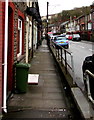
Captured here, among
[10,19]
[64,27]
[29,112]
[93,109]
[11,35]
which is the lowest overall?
[29,112]

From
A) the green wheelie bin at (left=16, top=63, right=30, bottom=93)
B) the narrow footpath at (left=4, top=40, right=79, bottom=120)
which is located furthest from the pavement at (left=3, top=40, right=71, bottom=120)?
the green wheelie bin at (left=16, top=63, right=30, bottom=93)

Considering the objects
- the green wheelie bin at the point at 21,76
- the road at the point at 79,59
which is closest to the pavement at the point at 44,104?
the green wheelie bin at the point at 21,76

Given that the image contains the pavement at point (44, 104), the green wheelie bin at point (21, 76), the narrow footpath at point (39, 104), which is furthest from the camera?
the green wheelie bin at point (21, 76)

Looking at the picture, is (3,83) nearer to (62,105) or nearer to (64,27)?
(62,105)

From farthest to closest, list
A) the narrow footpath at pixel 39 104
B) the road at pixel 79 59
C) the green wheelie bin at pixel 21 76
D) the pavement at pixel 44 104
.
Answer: the road at pixel 79 59 → the green wheelie bin at pixel 21 76 → the narrow footpath at pixel 39 104 → the pavement at pixel 44 104

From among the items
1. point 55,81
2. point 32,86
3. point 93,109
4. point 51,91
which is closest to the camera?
point 93,109

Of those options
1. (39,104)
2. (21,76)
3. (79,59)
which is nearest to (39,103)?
(39,104)

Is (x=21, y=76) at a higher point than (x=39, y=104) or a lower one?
higher

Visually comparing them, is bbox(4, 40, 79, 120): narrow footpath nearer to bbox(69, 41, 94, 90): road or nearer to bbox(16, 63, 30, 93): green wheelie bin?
bbox(16, 63, 30, 93): green wheelie bin

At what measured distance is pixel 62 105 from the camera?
5.98 m

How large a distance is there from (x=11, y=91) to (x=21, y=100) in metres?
0.65

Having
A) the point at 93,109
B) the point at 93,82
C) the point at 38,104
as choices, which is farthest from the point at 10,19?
the point at 93,109

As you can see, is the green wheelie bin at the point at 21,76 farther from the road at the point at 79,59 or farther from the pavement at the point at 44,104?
the road at the point at 79,59

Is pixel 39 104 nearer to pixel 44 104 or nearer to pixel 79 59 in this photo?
pixel 44 104
